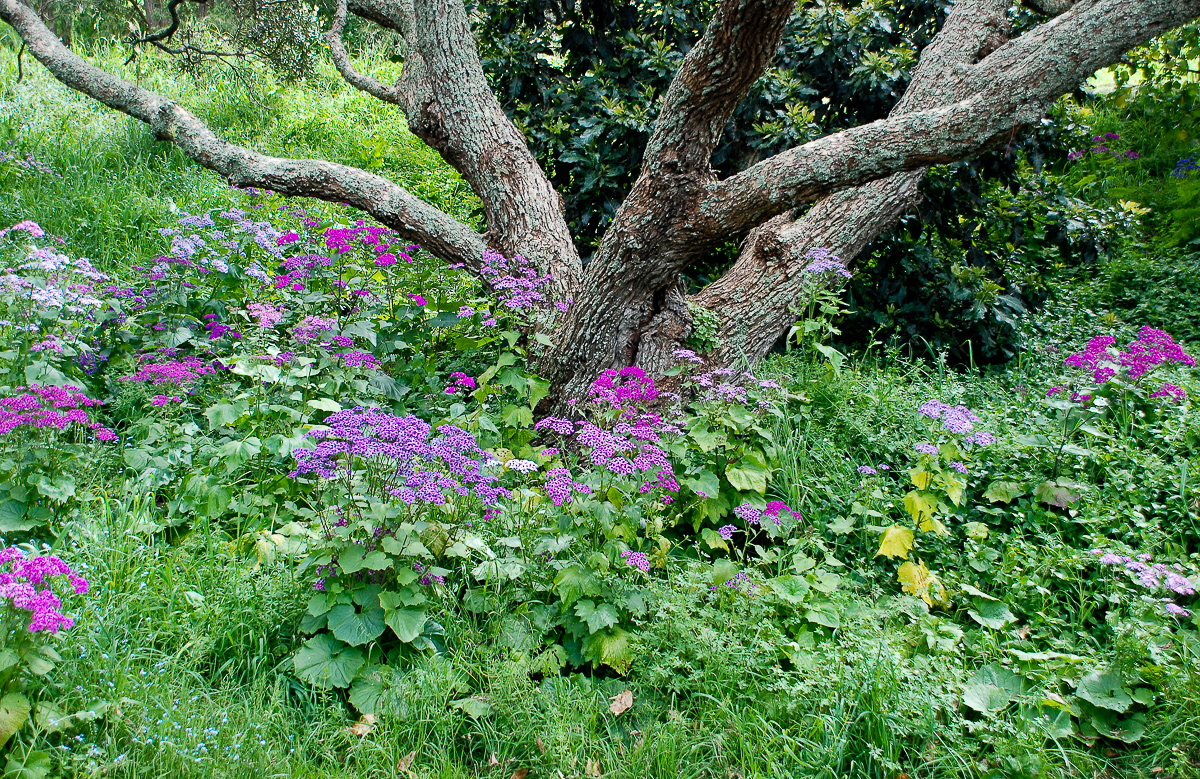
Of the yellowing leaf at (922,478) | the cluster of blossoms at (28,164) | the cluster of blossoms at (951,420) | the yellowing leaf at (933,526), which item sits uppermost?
the cluster of blossoms at (951,420)

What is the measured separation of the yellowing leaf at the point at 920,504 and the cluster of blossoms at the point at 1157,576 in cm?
60

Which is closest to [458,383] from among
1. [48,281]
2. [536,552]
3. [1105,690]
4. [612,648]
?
[536,552]

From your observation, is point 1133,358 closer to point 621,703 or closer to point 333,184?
point 621,703

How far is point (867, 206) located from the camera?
4.77 meters

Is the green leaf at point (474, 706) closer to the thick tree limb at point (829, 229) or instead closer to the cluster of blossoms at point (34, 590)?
the cluster of blossoms at point (34, 590)

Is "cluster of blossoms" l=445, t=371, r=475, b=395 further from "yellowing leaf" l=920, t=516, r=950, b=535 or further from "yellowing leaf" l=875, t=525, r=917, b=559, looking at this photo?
"yellowing leaf" l=920, t=516, r=950, b=535

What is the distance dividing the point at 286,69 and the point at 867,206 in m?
8.41

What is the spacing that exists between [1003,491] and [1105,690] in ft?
3.61

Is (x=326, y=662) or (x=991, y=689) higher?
(x=991, y=689)

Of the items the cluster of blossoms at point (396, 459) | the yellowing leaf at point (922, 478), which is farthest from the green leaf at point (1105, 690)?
the cluster of blossoms at point (396, 459)

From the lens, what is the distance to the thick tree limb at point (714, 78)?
10.3 ft

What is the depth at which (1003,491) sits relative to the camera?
343 cm


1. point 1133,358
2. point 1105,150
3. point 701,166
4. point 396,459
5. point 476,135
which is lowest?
point 396,459

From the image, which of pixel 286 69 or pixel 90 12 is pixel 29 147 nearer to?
pixel 286 69
